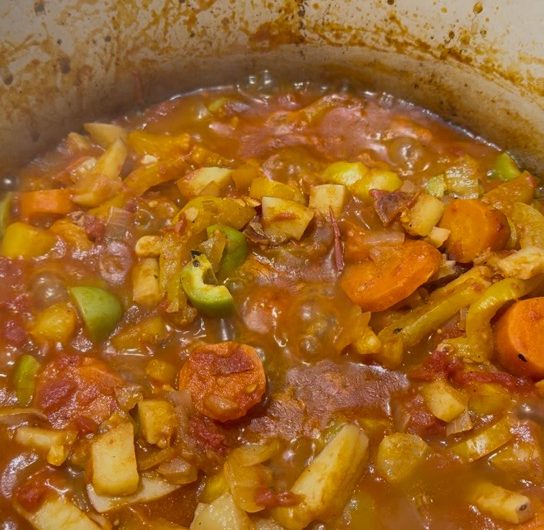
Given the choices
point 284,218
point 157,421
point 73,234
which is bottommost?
point 157,421

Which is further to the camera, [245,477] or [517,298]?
[517,298]

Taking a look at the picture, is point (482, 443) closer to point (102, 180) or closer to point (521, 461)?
point (521, 461)

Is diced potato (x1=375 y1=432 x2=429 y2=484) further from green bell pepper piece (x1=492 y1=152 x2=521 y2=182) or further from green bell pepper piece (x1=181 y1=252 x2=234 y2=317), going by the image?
green bell pepper piece (x1=492 y1=152 x2=521 y2=182)

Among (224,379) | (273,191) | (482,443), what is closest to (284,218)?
(273,191)

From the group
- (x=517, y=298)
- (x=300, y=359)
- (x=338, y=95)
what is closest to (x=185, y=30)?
(x=338, y=95)

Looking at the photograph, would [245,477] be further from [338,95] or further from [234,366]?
[338,95]

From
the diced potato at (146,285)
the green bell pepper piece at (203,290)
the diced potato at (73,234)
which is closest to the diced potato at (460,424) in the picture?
the green bell pepper piece at (203,290)
